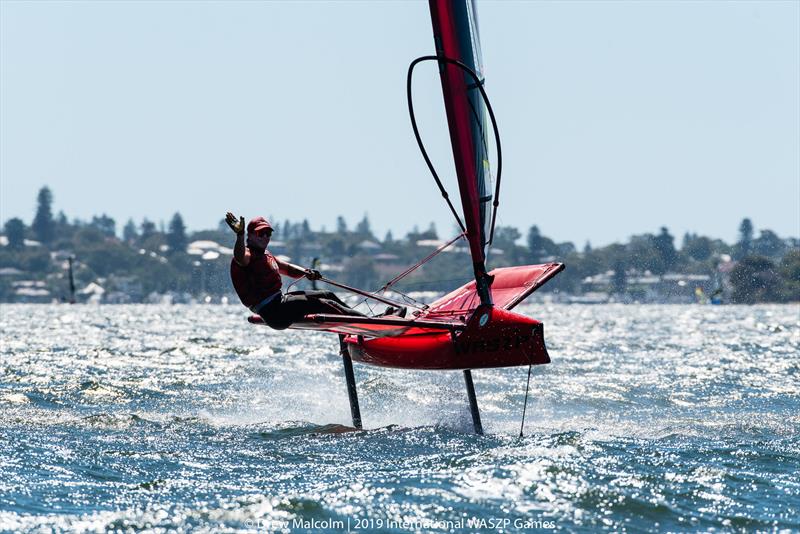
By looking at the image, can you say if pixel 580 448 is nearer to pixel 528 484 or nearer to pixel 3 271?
pixel 528 484

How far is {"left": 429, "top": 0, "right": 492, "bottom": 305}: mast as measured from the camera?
9.40 metres

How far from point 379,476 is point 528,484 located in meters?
1.04

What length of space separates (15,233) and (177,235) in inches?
1199

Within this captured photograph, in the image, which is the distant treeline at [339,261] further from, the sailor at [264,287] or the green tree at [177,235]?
the sailor at [264,287]

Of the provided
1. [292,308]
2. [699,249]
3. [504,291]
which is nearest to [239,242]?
[292,308]

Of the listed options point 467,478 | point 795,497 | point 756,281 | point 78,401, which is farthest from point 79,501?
point 756,281

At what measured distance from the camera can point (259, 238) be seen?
9.52 meters

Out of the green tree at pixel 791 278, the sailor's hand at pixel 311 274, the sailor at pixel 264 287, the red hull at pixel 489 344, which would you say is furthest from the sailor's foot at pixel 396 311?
the green tree at pixel 791 278

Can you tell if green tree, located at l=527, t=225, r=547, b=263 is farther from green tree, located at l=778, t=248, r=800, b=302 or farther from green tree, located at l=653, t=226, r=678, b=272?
green tree, located at l=778, t=248, r=800, b=302

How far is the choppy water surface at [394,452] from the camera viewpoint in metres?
6.66

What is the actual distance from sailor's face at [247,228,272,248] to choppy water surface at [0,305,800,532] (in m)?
1.68

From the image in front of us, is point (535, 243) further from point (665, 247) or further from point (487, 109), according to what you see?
point (487, 109)

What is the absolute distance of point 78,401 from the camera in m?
12.3

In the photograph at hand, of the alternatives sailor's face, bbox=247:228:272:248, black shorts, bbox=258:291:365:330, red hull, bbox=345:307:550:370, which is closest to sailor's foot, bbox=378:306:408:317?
red hull, bbox=345:307:550:370
